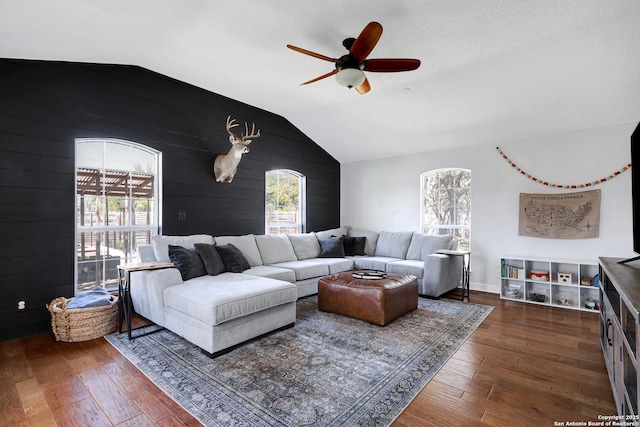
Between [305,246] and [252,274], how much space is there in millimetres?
1658

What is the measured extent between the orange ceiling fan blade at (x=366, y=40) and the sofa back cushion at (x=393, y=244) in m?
3.59

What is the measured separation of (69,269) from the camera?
3.43 metres

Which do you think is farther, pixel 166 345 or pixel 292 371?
pixel 166 345

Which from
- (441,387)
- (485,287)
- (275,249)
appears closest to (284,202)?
(275,249)

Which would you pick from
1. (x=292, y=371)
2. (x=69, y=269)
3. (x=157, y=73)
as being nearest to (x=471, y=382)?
(x=292, y=371)

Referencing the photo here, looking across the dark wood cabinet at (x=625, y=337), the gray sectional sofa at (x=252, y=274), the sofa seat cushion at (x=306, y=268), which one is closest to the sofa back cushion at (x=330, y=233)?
the gray sectional sofa at (x=252, y=274)

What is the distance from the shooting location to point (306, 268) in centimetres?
452

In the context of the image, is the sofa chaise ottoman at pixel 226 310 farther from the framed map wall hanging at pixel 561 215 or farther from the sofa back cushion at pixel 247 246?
the framed map wall hanging at pixel 561 215

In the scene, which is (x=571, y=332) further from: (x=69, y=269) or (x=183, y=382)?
(x=69, y=269)

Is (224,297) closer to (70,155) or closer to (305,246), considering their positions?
(70,155)

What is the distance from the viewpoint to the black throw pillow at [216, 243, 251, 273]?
3.86 meters

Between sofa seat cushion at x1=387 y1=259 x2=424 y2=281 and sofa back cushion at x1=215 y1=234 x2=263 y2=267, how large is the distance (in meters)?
2.03

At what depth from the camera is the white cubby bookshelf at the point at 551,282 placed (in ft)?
13.7

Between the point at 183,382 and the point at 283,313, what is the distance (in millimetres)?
1175
